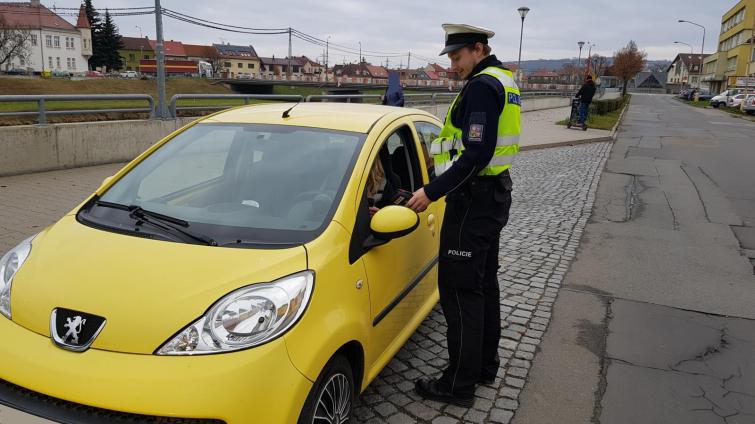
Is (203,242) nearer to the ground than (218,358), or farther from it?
farther from it

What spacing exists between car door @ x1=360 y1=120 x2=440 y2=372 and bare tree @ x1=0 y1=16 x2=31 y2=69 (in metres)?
80.9

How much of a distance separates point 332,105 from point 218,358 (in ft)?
7.51

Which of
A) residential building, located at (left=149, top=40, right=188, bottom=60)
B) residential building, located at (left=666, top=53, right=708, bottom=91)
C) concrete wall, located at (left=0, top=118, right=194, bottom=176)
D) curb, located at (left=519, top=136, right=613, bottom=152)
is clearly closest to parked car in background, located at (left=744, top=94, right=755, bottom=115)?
curb, located at (left=519, top=136, right=613, bottom=152)

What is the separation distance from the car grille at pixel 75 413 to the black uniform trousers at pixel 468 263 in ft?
5.01

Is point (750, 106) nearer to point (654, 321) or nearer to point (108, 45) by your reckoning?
point (654, 321)

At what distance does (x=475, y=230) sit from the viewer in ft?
9.92

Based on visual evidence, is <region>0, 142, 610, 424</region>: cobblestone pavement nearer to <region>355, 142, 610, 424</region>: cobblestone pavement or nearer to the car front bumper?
<region>355, 142, 610, 424</region>: cobblestone pavement

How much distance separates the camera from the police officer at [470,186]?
9.53 ft

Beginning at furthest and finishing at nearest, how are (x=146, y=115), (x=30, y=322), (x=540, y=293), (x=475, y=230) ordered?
(x=146, y=115)
(x=540, y=293)
(x=475, y=230)
(x=30, y=322)

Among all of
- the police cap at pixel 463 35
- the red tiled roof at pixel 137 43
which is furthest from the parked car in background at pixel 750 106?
the red tiled roof at pixel 137 43

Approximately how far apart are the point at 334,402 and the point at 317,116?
1772mm

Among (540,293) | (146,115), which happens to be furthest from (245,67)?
(540,293)

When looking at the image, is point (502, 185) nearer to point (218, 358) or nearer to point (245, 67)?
point (218, 358)

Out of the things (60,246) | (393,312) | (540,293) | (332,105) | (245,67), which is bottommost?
(540,293)
